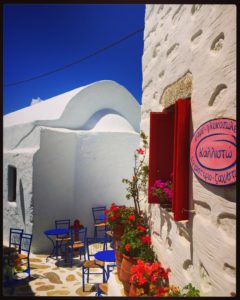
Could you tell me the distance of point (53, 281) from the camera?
5.74m

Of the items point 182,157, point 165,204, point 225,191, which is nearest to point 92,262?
point 165,204

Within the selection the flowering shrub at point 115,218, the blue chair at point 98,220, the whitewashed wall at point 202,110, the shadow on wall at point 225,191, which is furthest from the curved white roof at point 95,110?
the shadow on wall at point 225,191

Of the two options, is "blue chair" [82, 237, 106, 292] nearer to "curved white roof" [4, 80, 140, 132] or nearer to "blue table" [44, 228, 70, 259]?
"blue table" [44, 228, 70, 259]

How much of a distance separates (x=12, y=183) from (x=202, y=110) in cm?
854

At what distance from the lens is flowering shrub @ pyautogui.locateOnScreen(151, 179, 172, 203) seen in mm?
3132

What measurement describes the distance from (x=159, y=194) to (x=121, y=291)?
1337 mm

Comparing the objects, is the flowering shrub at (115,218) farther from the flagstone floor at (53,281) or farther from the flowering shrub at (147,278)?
the flagstone floor at (53,281)

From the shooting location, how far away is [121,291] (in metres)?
3.22

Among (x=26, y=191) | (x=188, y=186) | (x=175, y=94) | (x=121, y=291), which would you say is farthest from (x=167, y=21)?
(x=26, y=191)

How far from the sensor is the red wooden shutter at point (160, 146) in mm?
3350

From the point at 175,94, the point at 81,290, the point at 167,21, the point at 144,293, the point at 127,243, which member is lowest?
the point at 81,290

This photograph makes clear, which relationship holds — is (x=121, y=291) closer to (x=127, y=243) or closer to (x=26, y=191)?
(x=127, y=243)

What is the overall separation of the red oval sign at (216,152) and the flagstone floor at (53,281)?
432cm

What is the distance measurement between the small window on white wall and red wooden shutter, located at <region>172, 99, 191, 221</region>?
8.07 metres
